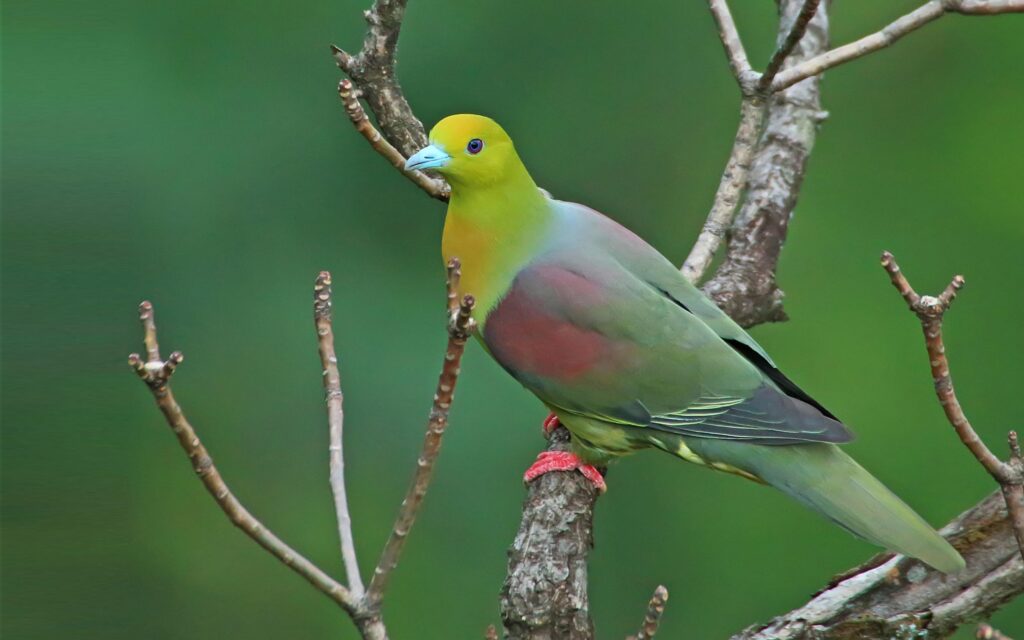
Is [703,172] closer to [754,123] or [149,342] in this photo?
[754,123]

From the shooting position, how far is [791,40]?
222 centimetres

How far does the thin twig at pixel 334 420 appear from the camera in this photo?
1562 millimetres

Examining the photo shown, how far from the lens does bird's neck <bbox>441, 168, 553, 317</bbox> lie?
2.44 meters

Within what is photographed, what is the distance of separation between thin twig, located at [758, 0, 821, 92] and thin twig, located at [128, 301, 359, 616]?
1.25 m

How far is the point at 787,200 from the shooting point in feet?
9.68

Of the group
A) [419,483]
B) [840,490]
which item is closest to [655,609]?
[419,483]

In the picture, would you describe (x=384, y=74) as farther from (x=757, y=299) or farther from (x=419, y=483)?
(x=419, y=483)

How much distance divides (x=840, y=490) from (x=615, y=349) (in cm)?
48

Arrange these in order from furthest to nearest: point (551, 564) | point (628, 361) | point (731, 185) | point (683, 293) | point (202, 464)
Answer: point (731, 185)
point (683, 293)
point (628, 361)
point (551, 564)
point (202, 464)

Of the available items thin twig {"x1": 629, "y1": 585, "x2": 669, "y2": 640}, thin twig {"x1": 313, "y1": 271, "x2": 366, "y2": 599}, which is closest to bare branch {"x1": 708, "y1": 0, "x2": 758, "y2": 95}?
thin twig {"x1": 313, "y1": 271, "x2": 366, "y2": 599}

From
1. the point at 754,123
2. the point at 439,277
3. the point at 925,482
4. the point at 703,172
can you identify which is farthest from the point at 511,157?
the point at 925,482

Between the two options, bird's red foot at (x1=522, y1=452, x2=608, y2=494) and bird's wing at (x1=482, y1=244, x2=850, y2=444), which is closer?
bird's wing at (x1=482, y1=244, x2=850, y2=444)

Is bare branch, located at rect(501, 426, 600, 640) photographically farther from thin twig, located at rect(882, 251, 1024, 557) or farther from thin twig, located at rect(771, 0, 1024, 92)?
thin twig, located at rect(771, 0, 1024, 92)

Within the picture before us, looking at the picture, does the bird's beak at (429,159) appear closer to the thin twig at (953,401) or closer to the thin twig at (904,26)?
the thin twig at (904,26)
